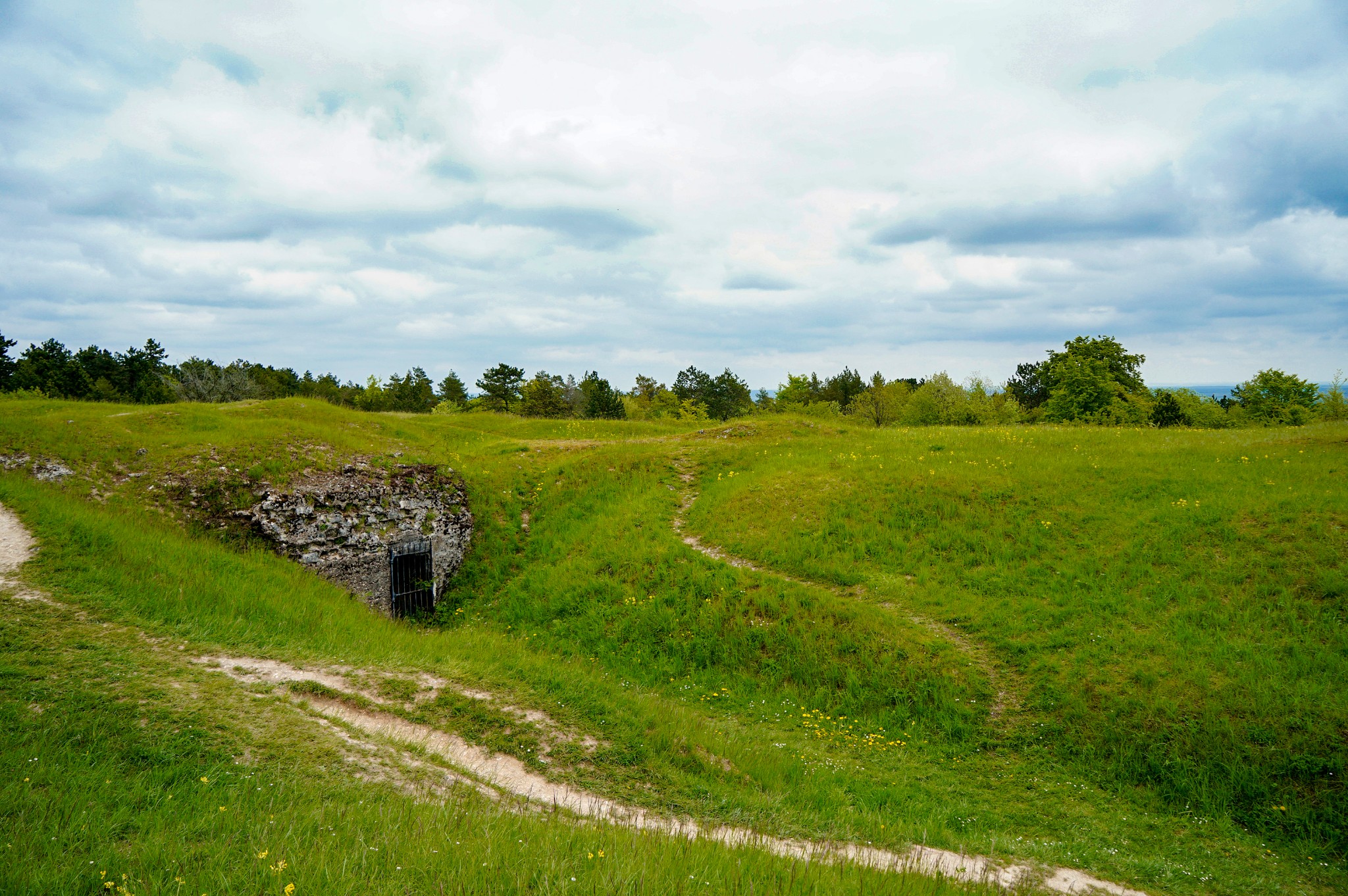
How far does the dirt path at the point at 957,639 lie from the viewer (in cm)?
1220

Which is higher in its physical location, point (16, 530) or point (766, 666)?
point (16, 530)

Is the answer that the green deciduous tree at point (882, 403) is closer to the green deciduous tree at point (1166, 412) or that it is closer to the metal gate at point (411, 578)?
the green deciduous tree at point (1166, 412)

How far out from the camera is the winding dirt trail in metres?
6.62

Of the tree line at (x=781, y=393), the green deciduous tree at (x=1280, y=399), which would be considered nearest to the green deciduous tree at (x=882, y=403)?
the tree line at (x=781, y=393)

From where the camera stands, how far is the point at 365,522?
18750 millimetres

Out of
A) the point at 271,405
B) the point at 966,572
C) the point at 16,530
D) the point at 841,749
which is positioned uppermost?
the point at 271,405

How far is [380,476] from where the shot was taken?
2039 centimetres

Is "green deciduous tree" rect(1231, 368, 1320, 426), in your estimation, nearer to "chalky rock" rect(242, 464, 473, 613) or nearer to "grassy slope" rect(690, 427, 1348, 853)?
"grassy slope" rect(690, 427, 1348, 853)

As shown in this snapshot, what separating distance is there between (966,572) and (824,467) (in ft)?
26.2

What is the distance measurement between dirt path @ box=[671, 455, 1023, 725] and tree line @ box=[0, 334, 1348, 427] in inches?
1539

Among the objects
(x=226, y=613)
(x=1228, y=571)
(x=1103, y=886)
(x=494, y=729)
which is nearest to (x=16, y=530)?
(x=226, y=613)

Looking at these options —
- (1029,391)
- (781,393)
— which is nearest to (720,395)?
(781,393)

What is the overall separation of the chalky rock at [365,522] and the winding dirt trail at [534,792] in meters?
7.52

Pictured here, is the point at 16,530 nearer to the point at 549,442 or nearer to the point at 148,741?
the point at 148,741
